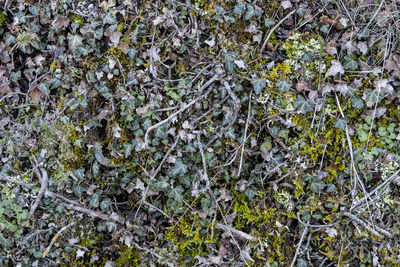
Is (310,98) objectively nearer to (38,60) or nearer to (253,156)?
(253,156)

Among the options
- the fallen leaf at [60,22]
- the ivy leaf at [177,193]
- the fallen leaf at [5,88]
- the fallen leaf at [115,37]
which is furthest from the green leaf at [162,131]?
the fallen leaf at [5,88]

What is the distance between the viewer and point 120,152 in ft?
8.98

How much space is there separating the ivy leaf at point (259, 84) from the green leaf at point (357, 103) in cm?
70

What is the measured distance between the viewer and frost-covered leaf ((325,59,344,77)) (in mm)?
2645

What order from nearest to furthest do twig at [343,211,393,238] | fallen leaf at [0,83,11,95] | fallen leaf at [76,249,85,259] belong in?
twig at [343,211,393,238] < fallen leaf at [76,249,85,259] < fallen leaf at [0,83,11,95]

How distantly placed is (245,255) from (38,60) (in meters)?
2.32

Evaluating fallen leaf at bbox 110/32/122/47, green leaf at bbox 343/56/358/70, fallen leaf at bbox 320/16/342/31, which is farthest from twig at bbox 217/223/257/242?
fallen leaf at bbox 320/16/342/31

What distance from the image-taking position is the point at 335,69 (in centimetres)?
265

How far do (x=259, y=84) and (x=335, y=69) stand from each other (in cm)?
60

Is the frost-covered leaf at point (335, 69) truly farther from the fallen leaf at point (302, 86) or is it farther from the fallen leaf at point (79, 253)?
the fallen leaf at point (79, 253)

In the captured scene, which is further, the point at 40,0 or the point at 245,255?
the point at 40,0

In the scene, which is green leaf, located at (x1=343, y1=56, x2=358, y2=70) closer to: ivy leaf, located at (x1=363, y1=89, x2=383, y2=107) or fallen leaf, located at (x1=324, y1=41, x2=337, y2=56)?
Answer: fallen leaf, located at (x1=324, y1=41, x2=337, y2=56)

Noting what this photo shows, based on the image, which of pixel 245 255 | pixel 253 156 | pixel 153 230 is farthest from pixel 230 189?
pixel 153 230

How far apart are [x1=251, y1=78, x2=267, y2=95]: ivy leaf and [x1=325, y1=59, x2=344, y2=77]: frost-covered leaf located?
497 mm
